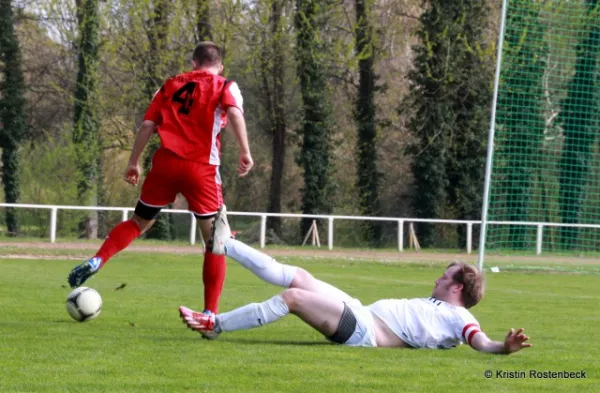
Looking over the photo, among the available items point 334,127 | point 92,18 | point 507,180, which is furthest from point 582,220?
point 92,18

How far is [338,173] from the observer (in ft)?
128

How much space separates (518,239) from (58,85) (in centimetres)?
1777

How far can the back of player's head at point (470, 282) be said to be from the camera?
7430mm

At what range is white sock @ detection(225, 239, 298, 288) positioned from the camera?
24.6 ft

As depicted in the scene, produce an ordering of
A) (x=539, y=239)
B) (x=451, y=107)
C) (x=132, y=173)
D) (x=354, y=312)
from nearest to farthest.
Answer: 1. (x=354, y=312)
2. (x=132, y=173)
3. (x=539, y=239)
4. (x=451, y=107)

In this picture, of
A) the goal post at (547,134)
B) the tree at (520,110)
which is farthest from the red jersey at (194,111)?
the tree at (520,110)

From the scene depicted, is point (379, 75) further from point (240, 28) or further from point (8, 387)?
point (8, 387)

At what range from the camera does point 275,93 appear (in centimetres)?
3766

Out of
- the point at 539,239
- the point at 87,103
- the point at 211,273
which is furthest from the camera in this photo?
the point at 87,103

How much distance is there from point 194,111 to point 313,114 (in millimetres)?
28513

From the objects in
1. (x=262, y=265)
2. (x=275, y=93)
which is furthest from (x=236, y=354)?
(x=275, y=93)

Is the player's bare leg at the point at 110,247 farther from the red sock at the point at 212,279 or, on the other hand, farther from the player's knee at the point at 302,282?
the player's knee at the point at 302,282

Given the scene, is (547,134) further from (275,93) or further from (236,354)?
(236,354)

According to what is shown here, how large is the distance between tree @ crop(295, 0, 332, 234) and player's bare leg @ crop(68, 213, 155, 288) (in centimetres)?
2738
